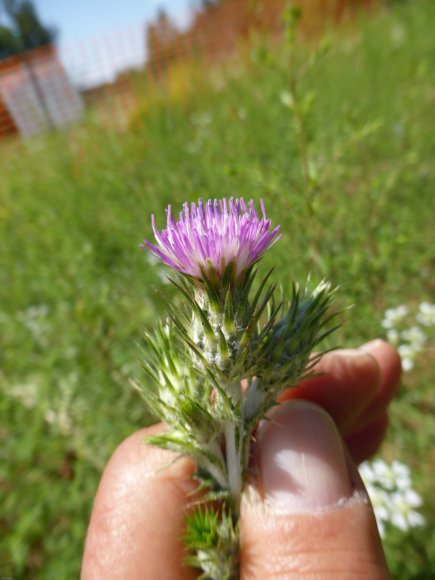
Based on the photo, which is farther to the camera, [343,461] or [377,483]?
[377,483]

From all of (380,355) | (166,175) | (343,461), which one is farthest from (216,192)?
(343,461)

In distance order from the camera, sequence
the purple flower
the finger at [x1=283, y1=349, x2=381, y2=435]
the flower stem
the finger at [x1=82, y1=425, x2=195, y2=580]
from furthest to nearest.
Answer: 1. the finger at [x1=283, y1=349, x2=381, y2=435]
2. the finger at [x1=82, y1=425, x2=195, y2=580]
3. the flower stem
4. the purple flower

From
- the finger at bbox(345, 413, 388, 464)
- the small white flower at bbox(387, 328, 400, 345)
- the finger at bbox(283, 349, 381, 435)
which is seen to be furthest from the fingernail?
the small white flower at bbox(387, 328, 400, 345)

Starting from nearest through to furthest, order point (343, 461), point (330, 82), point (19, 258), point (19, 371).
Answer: point (343, 461), point (19, 371), point (19, 258), point (330, 82)

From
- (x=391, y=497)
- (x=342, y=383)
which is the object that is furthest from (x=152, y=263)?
(x=391, y=497)

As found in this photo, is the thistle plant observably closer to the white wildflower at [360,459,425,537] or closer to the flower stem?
the flower stem

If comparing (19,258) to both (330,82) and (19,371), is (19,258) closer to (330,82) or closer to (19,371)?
(19,371)
